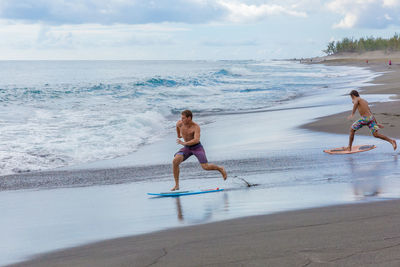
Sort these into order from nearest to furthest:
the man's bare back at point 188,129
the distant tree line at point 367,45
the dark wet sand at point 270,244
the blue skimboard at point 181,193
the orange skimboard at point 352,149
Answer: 1. the dark wet sand at point 270,244
2. the blue skimboard at point 181,193
3. the man's bare back at point 188,129
4. the orange skimboard at point 352,149
5. the distant tree line at point 367,45

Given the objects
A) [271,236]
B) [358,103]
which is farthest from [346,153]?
[271,236]

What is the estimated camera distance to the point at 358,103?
11.6m

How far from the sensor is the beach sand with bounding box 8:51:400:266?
414 centimetres

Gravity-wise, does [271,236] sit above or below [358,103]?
below

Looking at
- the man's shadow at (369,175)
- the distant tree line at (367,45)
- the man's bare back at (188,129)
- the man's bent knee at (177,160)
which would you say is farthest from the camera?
the distant tree line at (367,45)

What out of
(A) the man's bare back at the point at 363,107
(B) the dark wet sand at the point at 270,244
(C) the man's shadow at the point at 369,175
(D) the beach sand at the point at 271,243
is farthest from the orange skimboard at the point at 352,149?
(B) the dark wet sand at the point at 270,244

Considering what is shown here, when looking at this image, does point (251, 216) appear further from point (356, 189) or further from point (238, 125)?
point (238, 125)

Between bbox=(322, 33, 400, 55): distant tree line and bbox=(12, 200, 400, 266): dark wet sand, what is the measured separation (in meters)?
151

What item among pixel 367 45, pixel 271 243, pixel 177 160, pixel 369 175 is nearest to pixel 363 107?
pixel 369 175

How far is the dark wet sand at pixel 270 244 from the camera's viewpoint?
163 inches

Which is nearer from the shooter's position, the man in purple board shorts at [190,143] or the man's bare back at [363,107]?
the man in purple board shorts at [190,143]

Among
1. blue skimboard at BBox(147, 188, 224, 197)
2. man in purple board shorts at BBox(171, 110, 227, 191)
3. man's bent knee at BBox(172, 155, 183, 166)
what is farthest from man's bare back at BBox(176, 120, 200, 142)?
blue skimboard at BBox(147, 188, 224, 197)

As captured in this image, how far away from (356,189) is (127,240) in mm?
3674

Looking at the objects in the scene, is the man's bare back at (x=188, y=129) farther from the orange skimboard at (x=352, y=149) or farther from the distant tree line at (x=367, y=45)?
the distant tree line at (x=367, y=45)
